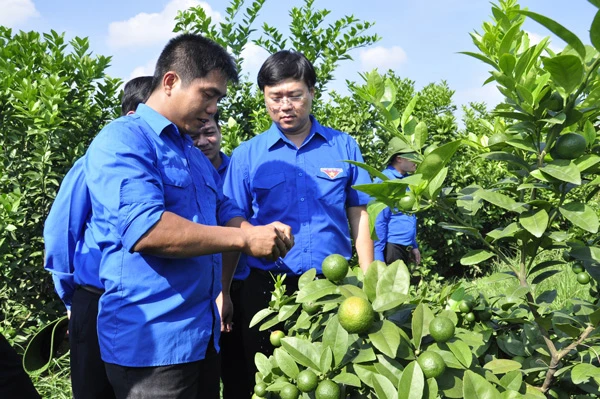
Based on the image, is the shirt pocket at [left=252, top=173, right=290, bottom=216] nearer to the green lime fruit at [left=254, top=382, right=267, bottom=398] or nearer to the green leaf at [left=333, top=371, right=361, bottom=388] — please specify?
the green lime fruit at [left=254, top=382, right=267, bottom=398]

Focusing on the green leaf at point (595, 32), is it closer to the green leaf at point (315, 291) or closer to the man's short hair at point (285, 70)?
the green leaf at point (315, 291)

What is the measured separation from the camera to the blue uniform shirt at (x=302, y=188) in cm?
299

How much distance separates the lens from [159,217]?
1818 millimetres

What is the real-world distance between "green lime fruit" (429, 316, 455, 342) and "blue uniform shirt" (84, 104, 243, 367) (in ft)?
3.01

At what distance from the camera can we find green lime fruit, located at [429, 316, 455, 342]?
139cm

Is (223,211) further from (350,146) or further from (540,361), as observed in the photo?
(540,361)

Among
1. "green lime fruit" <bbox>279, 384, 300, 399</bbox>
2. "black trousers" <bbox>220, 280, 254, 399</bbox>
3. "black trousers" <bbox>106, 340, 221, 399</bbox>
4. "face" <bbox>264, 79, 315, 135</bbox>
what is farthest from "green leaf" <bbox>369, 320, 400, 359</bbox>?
"face" <bbox>264, 79, 315, 135</bbox>

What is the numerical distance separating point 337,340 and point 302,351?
103 mm

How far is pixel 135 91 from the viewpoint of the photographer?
3090mm

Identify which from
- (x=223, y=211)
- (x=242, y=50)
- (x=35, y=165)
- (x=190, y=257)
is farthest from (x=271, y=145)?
(x=242, y=50)

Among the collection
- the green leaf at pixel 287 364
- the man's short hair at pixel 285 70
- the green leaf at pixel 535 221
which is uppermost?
the man's short hair at pixel 285 70

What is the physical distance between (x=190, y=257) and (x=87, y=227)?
60cm

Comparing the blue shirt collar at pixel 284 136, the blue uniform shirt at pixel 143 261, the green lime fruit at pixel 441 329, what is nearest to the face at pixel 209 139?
the blue shirt collar at pixel 284 136

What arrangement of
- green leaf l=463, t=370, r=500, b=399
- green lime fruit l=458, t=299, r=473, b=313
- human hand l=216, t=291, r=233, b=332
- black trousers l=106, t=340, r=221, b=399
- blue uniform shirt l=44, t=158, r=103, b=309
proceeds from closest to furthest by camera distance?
green leaf l=463, t=370, r=500, b=399
green lime fruit l=458, t=299, r=473, b=313
black trousers l=106, t=340, r=221, b=399
blue uniform shirt l=44, t=158, r=103, b=309
human hand l=216, t=291, r=233, b=332
